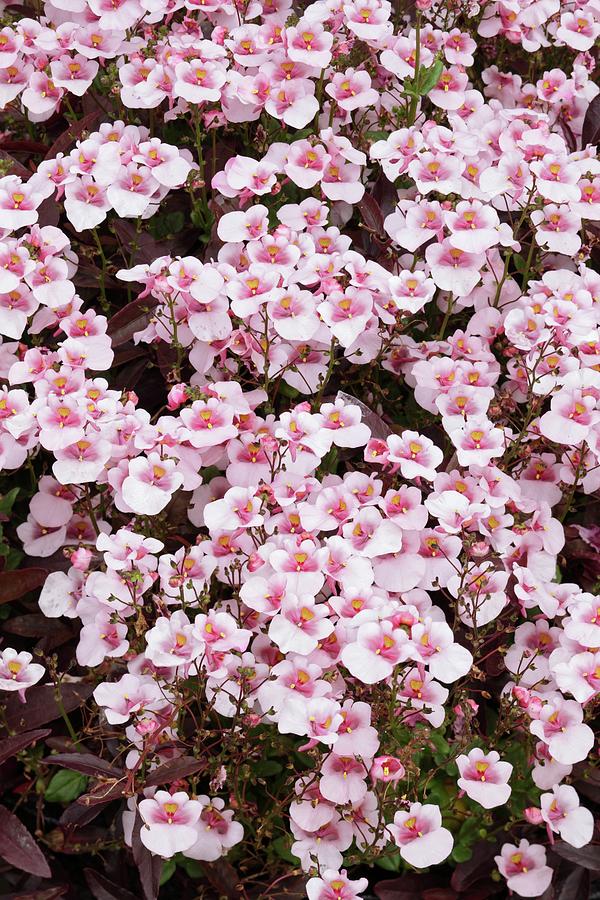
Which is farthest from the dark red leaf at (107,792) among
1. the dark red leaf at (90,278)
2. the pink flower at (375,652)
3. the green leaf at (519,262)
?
the green leaf at (519,262)

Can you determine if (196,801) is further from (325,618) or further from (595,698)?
(595,698)

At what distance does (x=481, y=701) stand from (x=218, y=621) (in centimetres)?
62

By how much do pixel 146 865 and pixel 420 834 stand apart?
1.53 feet

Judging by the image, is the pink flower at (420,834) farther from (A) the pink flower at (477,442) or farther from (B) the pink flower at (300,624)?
(A) the pink flower at (477,442)

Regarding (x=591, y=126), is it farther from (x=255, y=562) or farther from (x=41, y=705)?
(x=41, y=705)

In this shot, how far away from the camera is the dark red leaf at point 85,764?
68.1 inches

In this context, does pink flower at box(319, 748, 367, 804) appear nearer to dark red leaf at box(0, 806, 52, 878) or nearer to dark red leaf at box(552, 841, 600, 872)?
dark red leaf at box(552, 841, 600, 872)

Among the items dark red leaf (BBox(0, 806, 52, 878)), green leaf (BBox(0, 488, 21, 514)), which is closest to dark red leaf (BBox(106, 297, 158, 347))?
green leaf (BBox(0, 488, 21, 514))

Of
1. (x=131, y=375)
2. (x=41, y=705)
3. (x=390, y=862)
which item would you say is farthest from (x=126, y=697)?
(x=131, y=375)

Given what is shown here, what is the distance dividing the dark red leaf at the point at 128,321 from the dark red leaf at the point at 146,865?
3.18ft

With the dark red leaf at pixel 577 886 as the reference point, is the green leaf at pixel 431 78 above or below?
above

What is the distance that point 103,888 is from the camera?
6.18 ft

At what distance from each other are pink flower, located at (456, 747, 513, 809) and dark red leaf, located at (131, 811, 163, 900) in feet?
1.77

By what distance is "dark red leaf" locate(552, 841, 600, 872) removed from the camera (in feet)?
5.86
